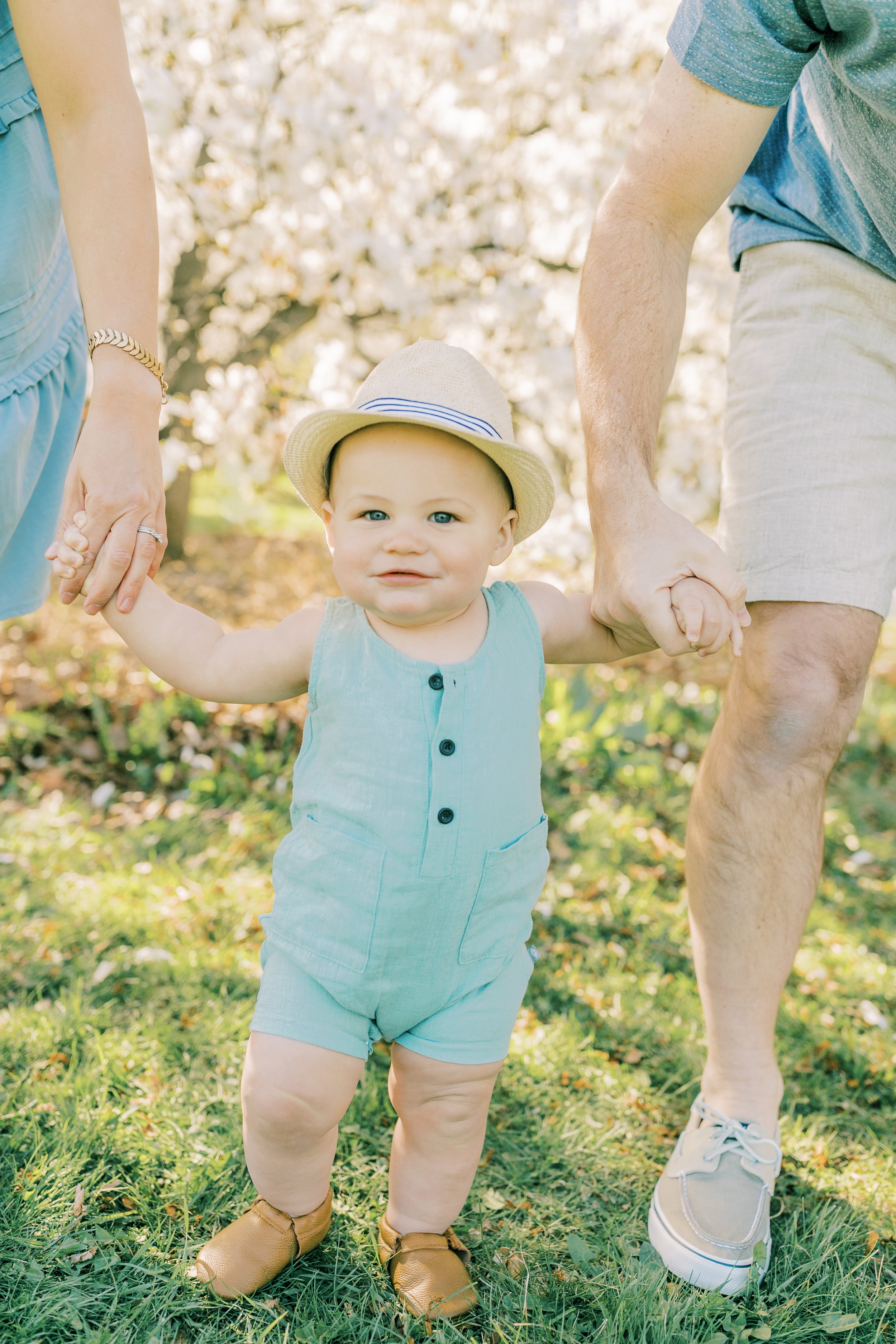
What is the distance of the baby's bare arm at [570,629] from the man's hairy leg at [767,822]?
0.36 m

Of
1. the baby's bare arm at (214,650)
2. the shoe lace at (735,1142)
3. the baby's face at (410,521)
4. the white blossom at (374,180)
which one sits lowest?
the shoe lace at (735,1142)

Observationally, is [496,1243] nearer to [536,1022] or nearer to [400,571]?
[536,1022]

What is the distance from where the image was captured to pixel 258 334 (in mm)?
6863

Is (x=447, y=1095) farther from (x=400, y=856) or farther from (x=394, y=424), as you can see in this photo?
(x=394, y=424)

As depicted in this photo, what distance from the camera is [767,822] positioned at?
2.09 m

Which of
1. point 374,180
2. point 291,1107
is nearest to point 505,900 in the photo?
point 291,1107

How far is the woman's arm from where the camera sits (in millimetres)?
1678

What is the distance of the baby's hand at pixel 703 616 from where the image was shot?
159 centimetres

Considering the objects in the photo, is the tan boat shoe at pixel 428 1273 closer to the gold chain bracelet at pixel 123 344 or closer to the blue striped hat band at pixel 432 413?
the blue striped hat band at pixel 432 413

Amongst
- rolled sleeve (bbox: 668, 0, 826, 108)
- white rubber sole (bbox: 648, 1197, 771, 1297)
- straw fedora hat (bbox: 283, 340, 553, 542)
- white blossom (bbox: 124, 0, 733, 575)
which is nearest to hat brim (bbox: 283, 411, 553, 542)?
straw fedora hat (bbox: 283, 340, 553, 542)

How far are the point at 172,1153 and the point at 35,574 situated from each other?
1214 mm

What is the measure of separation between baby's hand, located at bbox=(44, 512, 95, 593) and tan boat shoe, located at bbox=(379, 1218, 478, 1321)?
1325 mm

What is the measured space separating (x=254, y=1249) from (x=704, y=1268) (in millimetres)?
832

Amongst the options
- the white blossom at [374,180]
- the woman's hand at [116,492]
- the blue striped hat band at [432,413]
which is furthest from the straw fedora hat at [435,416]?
the white blossom at [374,180]
